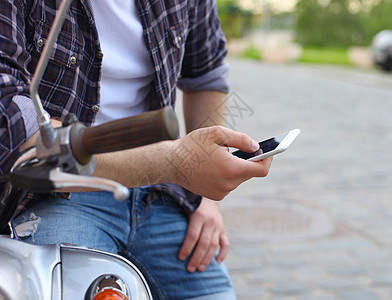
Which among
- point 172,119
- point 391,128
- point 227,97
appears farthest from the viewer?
point 391,128

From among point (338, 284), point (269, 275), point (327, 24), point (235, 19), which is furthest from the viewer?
point (235, 19)

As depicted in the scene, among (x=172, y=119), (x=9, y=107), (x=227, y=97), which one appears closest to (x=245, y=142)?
(x=172, y=119)

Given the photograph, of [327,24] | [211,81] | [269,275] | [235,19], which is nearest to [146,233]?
[211,81]

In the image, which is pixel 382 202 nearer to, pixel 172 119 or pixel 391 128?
pixel 391 128

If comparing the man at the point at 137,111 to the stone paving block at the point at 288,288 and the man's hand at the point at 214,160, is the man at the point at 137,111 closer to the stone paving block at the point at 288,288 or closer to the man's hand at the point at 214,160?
the man's hand at the point at 214,160

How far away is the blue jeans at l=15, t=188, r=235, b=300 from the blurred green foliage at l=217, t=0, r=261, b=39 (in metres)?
45.5

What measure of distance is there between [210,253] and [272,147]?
610 mm

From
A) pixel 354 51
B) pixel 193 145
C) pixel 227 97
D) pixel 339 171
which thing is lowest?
pixel 354 51

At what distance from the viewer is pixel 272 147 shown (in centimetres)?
118

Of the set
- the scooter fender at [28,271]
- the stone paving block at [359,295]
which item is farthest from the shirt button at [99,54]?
the stone paving block at [359,295]

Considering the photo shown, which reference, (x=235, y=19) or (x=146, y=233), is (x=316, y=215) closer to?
(x=146, y=233)

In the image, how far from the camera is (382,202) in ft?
15.7

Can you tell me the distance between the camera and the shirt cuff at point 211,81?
74.4 inches

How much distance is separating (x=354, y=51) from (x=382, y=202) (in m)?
19.4
